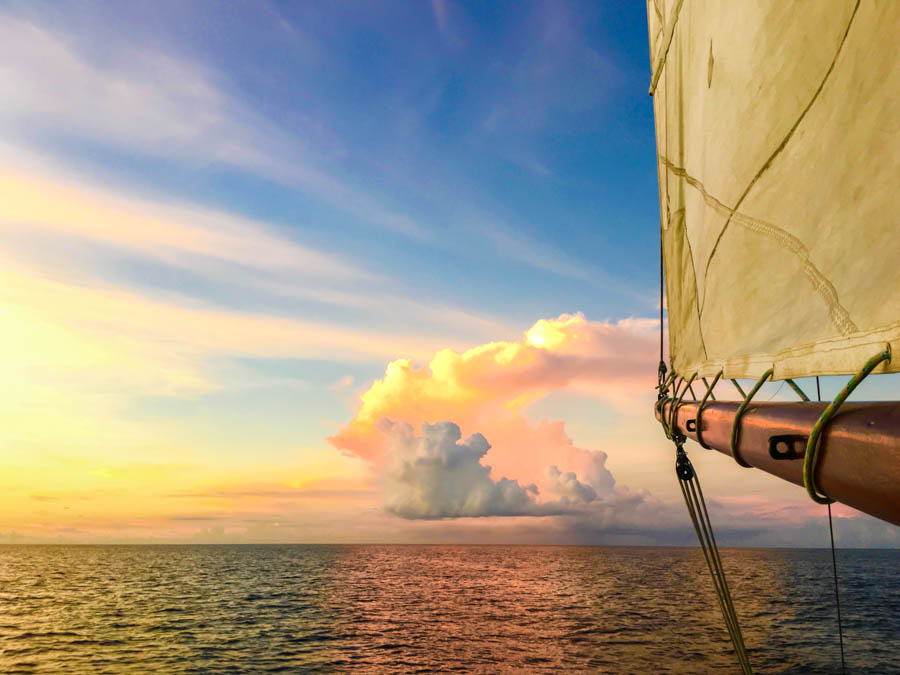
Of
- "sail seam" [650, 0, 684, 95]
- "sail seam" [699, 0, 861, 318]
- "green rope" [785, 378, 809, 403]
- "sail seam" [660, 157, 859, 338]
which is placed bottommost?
"green rope" [785, 378, 809, 403]

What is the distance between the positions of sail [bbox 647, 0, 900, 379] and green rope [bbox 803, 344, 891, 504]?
38 millimetres

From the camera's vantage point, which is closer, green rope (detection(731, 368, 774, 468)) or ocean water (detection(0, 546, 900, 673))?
green rope (detection(731, 368, 774, 468))

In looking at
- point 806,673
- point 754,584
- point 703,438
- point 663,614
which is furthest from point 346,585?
point 703,438

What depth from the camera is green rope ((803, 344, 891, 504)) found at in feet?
5.40

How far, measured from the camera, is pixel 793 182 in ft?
7.76

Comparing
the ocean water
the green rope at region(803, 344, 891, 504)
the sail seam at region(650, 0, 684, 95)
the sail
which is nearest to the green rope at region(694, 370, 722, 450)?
the sail

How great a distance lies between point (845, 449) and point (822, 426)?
0.39ft

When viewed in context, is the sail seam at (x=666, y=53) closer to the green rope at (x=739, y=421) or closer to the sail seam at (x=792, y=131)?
the sail seam at (x=792, y=131)

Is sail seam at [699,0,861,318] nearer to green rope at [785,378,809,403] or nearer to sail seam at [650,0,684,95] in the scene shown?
green rope at [785,378,809,403]

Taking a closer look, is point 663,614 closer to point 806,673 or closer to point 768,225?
point 806,673

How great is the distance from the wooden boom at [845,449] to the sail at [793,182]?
171 millimetres

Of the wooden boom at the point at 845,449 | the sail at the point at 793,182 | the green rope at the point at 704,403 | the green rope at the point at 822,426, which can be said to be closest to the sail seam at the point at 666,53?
the sail at the point at 793,182

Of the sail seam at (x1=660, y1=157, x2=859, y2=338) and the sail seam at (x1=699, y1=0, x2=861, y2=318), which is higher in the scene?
the sail seam at (x1=699, y1=0, x2=861, y2=318)

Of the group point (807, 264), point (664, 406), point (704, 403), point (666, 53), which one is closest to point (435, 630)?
point (664, 406)
